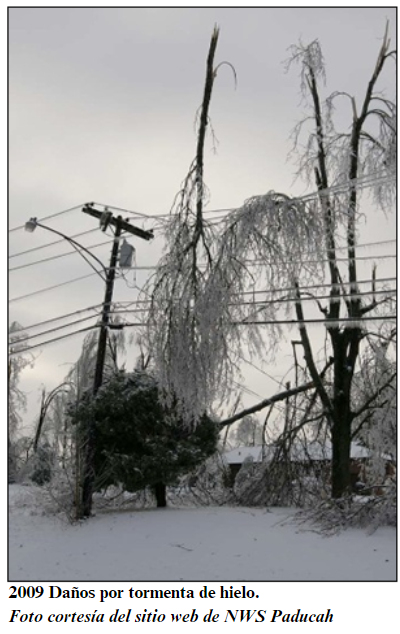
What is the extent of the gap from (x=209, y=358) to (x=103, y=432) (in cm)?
523

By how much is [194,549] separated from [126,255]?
263 inches

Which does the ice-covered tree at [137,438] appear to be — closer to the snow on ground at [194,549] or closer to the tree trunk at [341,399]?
the snow on ground at [194,549]

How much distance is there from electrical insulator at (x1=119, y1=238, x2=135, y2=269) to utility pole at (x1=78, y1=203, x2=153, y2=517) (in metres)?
0.19

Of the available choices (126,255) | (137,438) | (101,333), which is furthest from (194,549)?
(126,255)

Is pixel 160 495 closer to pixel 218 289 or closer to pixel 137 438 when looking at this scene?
pixel 137 438

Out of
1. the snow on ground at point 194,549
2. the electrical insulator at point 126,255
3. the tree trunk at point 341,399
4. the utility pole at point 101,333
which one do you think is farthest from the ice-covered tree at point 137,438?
the tree trunk at point 341,399

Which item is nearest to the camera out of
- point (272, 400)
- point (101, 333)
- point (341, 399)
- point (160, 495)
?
point (341, 399)

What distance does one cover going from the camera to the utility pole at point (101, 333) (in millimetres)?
14969

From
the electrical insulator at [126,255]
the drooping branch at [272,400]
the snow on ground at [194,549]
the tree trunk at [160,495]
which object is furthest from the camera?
the drooping branch at [272,400]

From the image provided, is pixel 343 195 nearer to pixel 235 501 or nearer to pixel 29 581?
pixel 235 501

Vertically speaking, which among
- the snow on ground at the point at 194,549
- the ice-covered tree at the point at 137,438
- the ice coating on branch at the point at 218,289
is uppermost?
the ice coating on branch at the point at 218,289

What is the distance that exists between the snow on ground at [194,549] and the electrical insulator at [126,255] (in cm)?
521

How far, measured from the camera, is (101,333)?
1563 centimetres

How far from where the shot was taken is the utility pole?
49.1 ft
